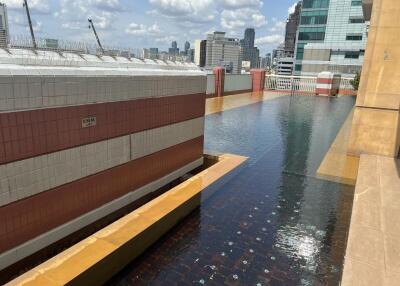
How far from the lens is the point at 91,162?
575 centimetres

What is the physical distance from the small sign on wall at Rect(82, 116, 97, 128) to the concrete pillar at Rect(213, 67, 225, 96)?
2107cm

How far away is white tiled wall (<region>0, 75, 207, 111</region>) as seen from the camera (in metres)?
4.33

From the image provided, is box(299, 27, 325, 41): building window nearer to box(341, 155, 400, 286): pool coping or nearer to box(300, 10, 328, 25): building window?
box(300, 10, 328, 25): building window

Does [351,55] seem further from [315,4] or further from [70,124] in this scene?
[70,124]

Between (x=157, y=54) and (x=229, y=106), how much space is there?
1222 centimetres

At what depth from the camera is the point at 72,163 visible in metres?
5.38

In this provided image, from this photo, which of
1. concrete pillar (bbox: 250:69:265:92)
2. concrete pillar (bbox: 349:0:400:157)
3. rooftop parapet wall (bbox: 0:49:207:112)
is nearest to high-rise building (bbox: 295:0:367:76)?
concrete pillar (bbox: 250:69:265:92)

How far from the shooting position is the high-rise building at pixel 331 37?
74.7 metres

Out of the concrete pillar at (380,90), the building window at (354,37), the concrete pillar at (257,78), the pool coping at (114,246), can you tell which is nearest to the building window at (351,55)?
the building window at (354,37)

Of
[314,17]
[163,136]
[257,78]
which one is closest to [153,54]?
[163,136]

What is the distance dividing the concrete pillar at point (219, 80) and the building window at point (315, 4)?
65.3 meters

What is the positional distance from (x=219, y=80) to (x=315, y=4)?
67239 millimetres

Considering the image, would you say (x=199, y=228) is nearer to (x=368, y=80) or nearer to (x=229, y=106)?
(x=368, y=80)

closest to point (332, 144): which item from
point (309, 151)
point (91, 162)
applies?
point (309, 151)
